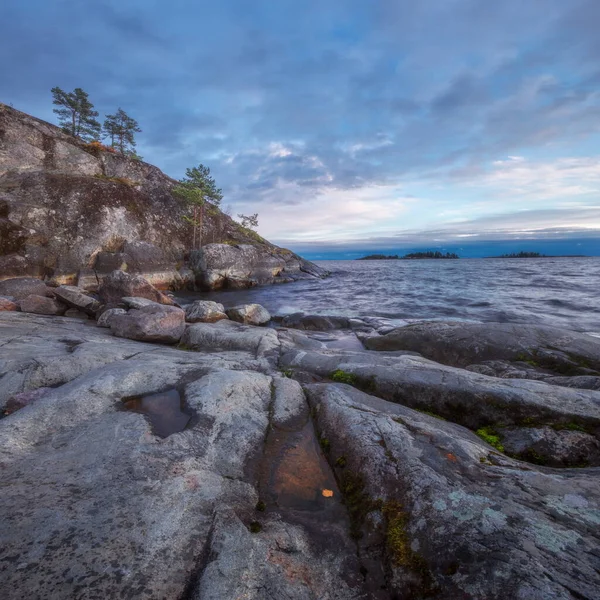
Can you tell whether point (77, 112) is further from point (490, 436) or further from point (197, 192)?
point (490, 436)

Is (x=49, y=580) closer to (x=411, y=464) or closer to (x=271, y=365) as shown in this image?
(x=411, y=464)

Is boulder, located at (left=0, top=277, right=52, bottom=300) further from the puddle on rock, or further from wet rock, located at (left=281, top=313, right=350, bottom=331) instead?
the puddle on rock

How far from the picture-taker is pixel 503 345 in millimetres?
10867

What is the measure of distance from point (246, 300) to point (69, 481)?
1017 inches

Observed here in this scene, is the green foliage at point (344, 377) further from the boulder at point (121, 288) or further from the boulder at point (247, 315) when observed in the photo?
the boulder at point (121, 288)

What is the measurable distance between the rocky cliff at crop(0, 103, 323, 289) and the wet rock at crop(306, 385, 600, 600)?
29842 millimetres

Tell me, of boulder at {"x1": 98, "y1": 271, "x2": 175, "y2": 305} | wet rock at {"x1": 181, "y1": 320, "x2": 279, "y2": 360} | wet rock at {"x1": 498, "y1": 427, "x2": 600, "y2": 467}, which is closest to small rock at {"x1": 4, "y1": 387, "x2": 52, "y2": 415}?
wet rock at {"x1": 181, "y1": 320, "x2": 279, "y2": 360}

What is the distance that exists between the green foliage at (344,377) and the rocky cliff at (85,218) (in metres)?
26.8

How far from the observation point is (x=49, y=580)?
93.4 inches

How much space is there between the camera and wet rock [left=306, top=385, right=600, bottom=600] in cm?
254

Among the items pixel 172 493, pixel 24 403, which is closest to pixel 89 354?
pixel 24 403

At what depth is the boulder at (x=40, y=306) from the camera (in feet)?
47.4

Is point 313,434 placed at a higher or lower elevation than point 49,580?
lower

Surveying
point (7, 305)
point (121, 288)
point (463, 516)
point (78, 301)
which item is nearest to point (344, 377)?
point (463, 516)
